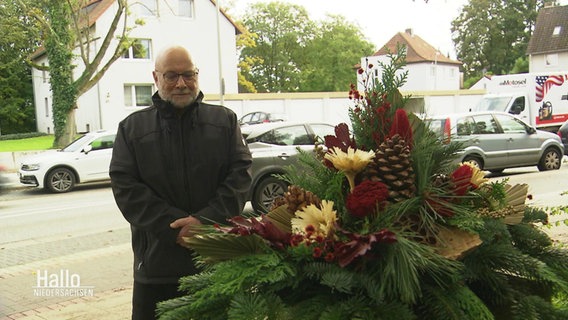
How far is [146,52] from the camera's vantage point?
38.2 m

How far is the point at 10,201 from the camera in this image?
14.9m

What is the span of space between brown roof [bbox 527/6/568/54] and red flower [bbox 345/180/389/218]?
6563cm

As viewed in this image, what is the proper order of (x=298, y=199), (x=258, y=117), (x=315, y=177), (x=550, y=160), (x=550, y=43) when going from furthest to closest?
(x=550, y=43) < (x=258, y=117) < (x=550, y=160) < (x=315, y=177) < (x=298, y=199)

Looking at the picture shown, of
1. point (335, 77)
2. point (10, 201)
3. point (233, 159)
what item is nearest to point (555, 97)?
point (10, 201)

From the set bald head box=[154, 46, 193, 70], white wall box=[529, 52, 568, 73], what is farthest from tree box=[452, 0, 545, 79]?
bald head box=[154, 46, 193, 70]

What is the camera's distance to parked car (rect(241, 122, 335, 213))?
10367mm

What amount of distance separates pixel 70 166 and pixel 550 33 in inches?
2297

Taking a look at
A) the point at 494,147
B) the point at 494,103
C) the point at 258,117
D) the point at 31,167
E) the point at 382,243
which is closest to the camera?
the point at 382,243

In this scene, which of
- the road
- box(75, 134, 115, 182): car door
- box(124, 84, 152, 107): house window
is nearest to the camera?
the road

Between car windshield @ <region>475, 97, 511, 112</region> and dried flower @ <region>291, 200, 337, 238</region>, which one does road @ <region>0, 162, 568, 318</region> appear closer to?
dried flower @ <region>291, 200, 337, 238</region>

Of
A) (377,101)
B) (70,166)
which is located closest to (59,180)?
(70,166)

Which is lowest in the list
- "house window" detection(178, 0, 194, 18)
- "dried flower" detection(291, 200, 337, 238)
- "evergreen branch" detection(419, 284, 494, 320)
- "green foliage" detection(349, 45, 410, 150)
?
"evergreen branch" detection(419, 284, 494, 320)

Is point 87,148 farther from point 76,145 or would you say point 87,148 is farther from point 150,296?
point 150,296

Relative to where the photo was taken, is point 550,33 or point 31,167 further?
point 550,33
